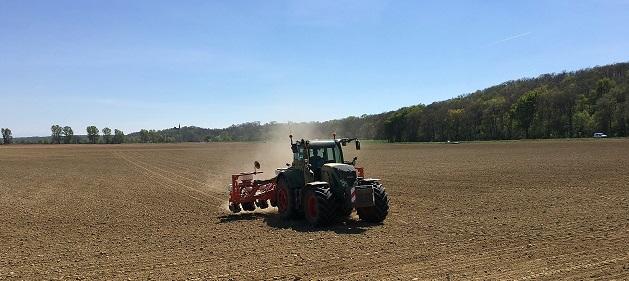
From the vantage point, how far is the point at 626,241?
10547 mm

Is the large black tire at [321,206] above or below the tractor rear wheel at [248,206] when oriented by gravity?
above

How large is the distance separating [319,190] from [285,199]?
214 centimetres

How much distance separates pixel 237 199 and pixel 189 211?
6.15 ft

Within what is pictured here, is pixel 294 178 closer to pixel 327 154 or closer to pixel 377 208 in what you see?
pixel 327 154

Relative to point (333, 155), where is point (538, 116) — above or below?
above

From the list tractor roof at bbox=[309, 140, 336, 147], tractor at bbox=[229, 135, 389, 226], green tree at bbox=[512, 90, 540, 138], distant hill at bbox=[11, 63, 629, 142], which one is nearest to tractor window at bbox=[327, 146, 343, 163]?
tractor at bbox=[229, 135, 389, 226]

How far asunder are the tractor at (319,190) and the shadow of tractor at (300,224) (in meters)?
0.16

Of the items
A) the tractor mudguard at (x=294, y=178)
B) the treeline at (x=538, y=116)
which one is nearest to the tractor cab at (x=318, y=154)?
the tractor mudguard at (x=294, y=178)

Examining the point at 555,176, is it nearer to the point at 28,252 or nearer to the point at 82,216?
the point at 82,216

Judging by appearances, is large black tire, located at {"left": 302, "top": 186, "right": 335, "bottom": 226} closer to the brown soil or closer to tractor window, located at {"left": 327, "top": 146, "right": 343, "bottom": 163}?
the brown soil

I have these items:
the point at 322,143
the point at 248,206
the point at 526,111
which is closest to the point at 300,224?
the point at 322,143

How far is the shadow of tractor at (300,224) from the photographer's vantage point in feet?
42.5

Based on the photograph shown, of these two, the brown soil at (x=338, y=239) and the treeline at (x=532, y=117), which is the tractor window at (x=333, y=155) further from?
the treeline at (x=532, y=117)

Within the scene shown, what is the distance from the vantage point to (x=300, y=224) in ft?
46.2
